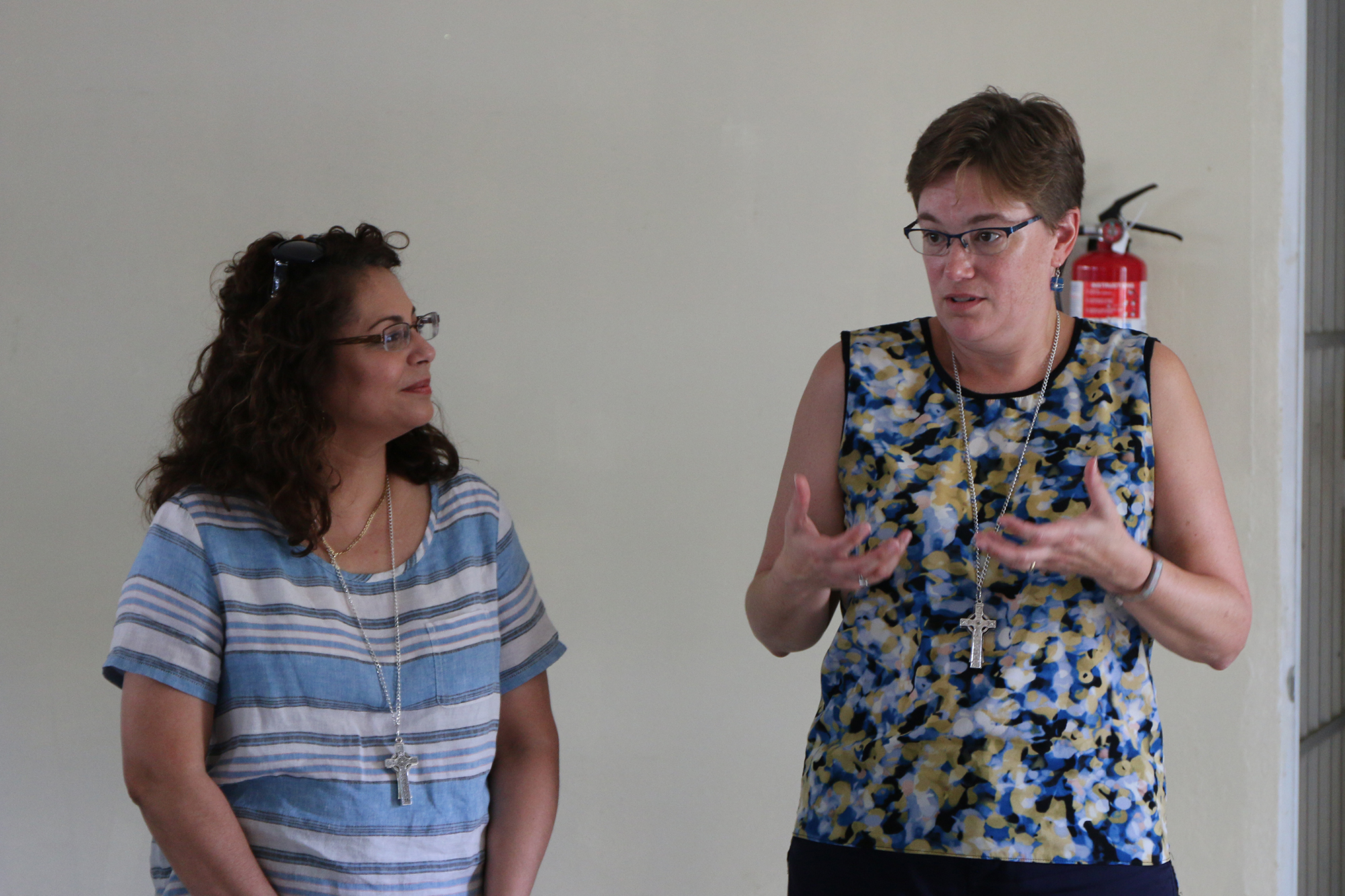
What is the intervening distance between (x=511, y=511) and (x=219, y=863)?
120cm

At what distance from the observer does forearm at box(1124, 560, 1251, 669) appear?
1.35 metres

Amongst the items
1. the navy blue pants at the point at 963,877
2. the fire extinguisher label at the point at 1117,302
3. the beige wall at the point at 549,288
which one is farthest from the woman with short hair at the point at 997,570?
the beige wall at the point at 549,288

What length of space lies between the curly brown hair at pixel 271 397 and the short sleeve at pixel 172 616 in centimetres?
9

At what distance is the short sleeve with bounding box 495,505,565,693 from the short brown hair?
83 centimetres

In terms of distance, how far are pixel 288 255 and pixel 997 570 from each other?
108 cm

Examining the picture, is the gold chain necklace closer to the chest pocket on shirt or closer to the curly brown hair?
the curly brown hair

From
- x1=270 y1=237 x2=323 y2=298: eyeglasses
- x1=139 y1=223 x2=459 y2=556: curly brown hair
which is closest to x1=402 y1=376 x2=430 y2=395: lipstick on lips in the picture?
x1=139 y1=223 x2=459 y2=556: curly brown hair

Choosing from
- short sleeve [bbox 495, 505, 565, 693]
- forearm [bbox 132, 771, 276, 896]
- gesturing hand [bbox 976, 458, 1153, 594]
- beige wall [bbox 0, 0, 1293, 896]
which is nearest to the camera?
gesturing hand [bbox 976, 458, 1153, 594]

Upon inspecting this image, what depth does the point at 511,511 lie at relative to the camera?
2582mm

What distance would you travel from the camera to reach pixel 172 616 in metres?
1.51

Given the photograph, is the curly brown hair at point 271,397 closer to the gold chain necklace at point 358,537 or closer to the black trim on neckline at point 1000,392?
the gold chain necklace at point 358,537

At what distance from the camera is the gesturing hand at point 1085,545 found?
1.26 m

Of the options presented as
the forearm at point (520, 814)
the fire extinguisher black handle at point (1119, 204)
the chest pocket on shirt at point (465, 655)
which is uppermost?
the fire extinguisher black handle at point (1119, 204)

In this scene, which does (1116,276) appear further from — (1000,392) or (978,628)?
(978,628)
